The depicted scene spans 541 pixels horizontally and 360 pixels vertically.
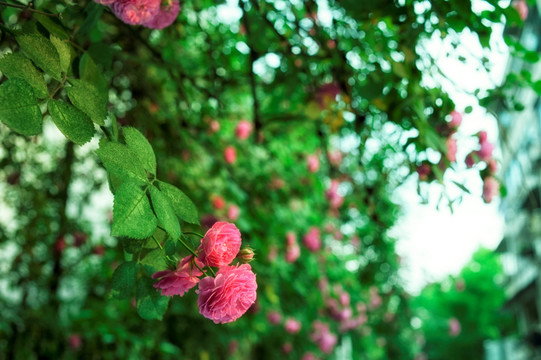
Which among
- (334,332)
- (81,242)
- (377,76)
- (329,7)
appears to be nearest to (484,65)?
(377,76)

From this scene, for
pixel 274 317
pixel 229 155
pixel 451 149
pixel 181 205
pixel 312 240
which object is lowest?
pixel 274 317

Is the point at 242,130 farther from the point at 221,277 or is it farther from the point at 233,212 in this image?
the point at 221,277

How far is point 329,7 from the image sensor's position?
220 centimetres

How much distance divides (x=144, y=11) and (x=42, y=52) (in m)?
0.26

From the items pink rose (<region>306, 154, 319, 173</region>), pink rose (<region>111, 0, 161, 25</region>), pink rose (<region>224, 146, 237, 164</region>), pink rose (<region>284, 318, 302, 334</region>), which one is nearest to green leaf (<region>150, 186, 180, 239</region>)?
pink rose (<region>111, 0, 161, 25</region>)

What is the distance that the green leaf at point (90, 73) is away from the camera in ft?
4.42

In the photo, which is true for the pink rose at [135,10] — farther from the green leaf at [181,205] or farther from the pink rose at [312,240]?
the pink rose at [312,240]

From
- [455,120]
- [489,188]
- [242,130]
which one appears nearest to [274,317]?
[242,130]

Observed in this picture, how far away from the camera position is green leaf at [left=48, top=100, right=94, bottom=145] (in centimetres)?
100

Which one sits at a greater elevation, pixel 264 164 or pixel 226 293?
pixel 226 293

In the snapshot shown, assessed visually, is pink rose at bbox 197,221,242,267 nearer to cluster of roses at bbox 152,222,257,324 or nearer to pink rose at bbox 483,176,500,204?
cluster of roses at bbox 152,222,257,324

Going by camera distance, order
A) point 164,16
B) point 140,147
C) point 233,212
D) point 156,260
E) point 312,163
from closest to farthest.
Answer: point 140,147, point 156,260, point 164,16, point 233,212, point 312,163

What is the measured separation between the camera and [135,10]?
3.95 feet

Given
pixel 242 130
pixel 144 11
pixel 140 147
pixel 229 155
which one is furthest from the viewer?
pixel 242 130
